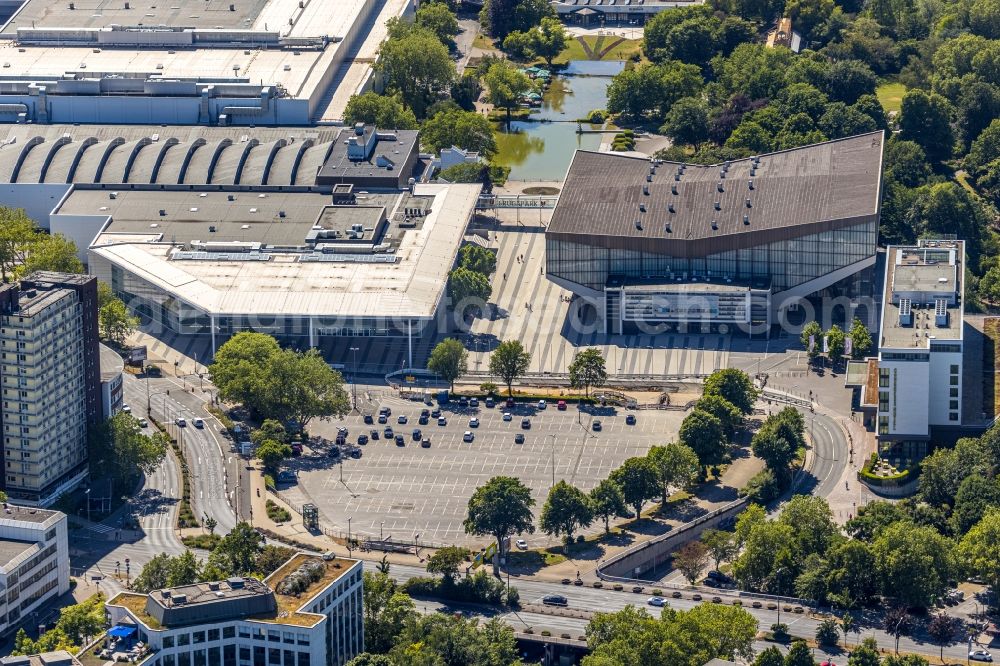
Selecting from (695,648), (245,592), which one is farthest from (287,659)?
(695,648)

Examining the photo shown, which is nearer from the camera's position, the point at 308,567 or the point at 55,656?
the point at 55,656

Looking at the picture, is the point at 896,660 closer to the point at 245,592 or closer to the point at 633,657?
the point at 633,657

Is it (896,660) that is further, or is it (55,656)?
(896,660)

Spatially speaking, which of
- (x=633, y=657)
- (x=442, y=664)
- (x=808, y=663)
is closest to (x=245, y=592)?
(x=442, y=664)

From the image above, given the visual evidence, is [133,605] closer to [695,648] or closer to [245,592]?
[245,592]
